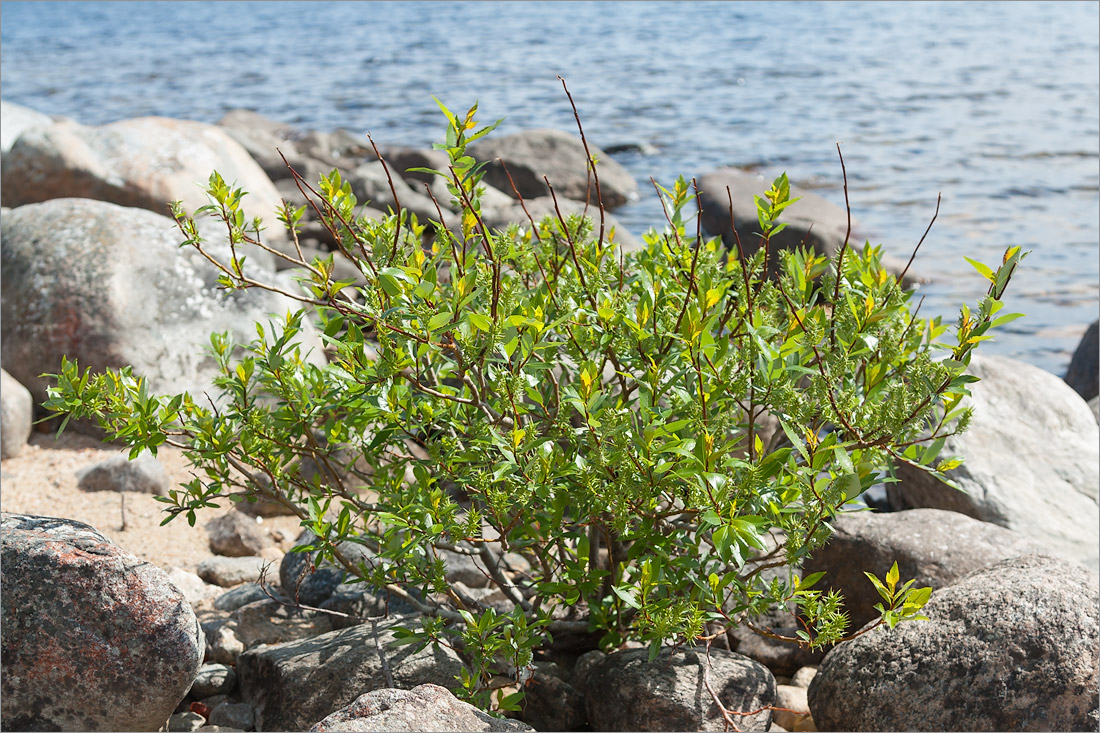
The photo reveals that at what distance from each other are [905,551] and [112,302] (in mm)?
4583

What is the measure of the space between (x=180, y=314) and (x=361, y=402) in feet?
11.5

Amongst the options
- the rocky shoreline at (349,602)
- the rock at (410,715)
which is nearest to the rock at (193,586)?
the rocky shoreline at (349,602)

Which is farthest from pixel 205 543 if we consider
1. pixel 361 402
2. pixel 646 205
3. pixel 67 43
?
pixel 67 43

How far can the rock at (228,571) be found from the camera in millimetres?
4180

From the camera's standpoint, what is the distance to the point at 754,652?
143 inches

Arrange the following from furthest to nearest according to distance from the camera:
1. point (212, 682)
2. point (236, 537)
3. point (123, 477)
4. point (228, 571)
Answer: point (123, 477) < point (236, 537) < point (228, 571) < point (212, 682)

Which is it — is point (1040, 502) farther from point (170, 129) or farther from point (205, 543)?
point (170, 129)

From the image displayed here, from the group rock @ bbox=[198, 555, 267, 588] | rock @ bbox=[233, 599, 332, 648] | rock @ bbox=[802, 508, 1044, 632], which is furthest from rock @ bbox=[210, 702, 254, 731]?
rock @ bbox=[802, 508, 1044, 632]

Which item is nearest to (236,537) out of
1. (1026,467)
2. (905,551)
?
(905,551)

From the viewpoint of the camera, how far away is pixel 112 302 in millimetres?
5586

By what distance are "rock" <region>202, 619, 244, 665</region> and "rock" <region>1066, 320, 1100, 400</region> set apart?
5731mm

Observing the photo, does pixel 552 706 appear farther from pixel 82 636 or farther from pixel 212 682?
pixel 82 636

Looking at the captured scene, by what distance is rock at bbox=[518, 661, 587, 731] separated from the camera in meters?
3.11

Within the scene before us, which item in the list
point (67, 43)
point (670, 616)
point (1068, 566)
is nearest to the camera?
point (670, 616)
